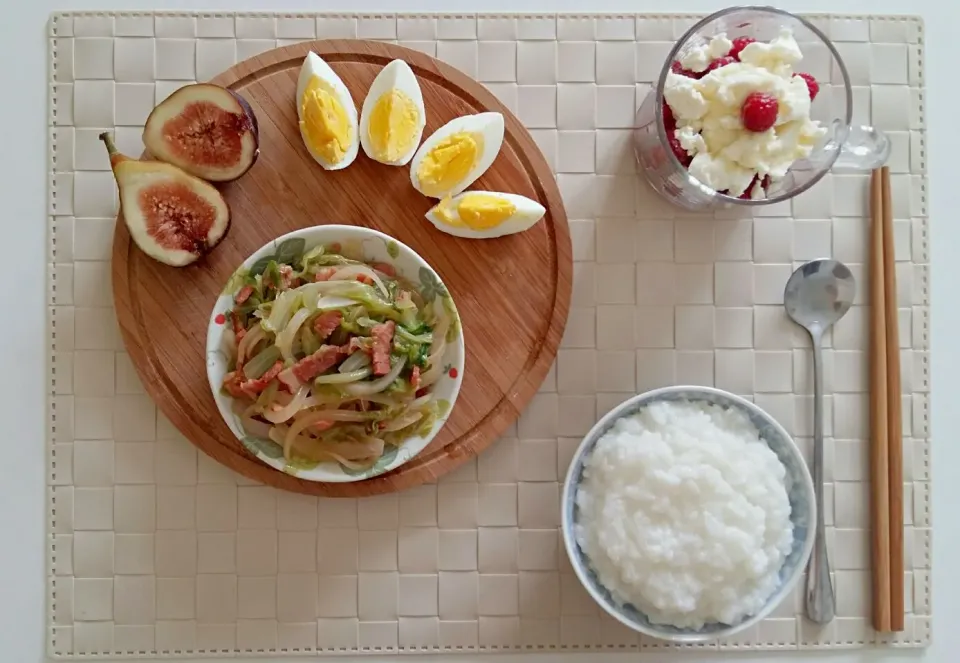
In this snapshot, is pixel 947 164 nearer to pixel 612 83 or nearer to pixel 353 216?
pixel 612 83

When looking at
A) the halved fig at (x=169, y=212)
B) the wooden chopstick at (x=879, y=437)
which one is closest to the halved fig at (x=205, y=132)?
the halved fig at (x=169, y=212)

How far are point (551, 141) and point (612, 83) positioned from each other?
0.57 ft

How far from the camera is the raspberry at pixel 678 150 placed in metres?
1.41

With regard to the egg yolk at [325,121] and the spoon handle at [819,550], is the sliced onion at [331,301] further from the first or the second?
the spoon handle at [819,550]

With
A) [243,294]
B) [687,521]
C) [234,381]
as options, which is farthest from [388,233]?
[687,521]

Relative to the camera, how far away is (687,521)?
1411 millimetres

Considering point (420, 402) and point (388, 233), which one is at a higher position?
point (388, 233)

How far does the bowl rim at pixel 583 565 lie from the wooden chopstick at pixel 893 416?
25 cm

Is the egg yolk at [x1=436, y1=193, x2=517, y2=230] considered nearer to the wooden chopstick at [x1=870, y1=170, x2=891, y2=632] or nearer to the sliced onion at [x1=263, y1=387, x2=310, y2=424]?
the sliced onion at [x1=263, y1=387, x2=310, y2=424]

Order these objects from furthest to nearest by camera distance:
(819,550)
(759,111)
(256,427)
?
(819,550) < (256,427) < (759,111)

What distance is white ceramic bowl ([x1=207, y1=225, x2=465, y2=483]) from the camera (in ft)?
4.60

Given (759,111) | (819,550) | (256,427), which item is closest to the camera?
(759,111)

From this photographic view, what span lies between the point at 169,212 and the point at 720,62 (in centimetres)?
104

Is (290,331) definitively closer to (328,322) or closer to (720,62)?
(328,322)
